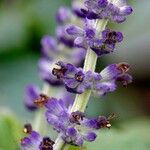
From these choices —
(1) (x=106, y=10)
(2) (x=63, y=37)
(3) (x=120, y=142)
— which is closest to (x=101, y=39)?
(1) (x=106, y=10)

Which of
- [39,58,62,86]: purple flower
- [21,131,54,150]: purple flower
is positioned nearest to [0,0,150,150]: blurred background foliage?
[39,58,62,86]: purple flower

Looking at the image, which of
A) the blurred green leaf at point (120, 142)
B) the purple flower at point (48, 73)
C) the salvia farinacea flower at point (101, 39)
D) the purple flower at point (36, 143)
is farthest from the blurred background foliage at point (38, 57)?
the salvia farinacea flower at point (101, 39)

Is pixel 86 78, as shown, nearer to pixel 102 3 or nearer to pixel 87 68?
pixel 87 68

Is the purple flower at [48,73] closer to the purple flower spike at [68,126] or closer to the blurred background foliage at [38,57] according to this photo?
the purple flower spike at [68,126]

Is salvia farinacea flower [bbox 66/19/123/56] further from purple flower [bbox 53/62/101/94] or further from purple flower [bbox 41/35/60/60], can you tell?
purple flower [bbox 41/35/60/60]

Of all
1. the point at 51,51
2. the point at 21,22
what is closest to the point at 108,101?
the point at 21,22
